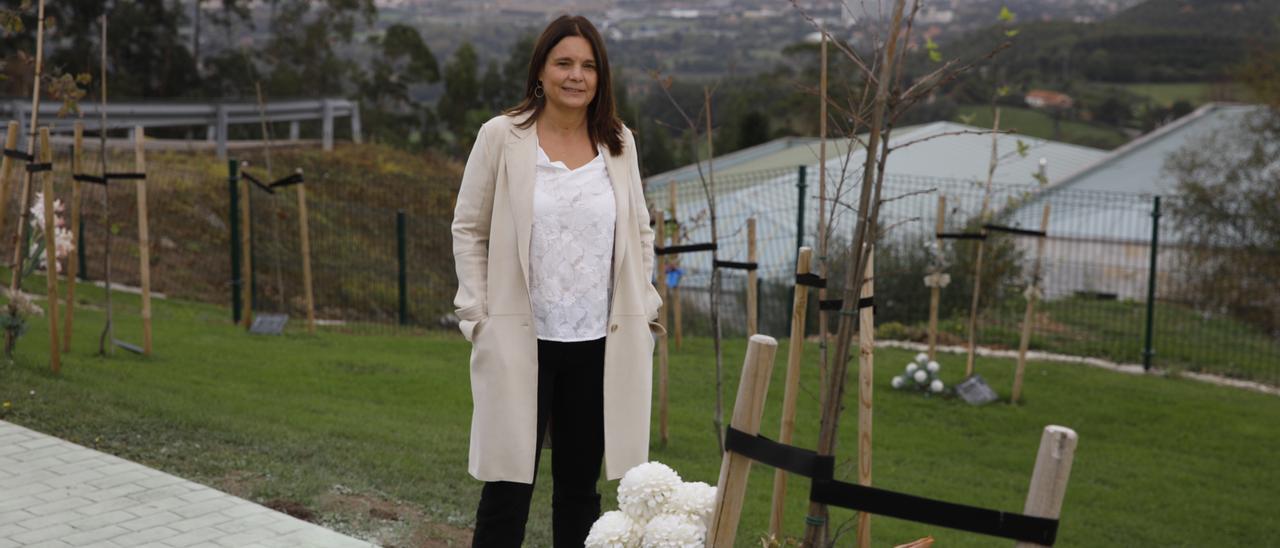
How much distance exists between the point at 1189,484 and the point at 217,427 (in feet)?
18.8

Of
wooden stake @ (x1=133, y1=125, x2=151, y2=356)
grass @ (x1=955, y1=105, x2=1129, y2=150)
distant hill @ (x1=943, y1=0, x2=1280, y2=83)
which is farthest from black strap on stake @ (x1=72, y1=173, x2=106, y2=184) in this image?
distant hill @ (x1=943, y1=0, x2=1280, y2=83)

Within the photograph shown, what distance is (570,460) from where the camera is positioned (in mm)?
3771

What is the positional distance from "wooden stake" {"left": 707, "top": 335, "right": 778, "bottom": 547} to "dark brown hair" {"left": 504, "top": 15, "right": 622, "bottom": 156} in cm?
130

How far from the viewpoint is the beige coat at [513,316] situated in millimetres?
3529

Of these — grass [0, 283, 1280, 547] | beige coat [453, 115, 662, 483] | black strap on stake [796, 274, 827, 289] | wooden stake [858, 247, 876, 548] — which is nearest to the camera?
beige coat [453, 115, 662, 483]

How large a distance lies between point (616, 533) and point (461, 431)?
15.4 ft

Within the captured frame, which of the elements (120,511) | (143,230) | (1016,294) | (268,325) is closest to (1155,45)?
Answer: (1016,294)

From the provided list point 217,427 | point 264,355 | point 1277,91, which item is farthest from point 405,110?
point 217,427

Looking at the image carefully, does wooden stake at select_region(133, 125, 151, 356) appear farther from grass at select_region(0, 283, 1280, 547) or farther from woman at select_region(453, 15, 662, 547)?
woman at select_region(453, 15, 662, 547)

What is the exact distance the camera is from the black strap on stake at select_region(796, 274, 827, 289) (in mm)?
4020

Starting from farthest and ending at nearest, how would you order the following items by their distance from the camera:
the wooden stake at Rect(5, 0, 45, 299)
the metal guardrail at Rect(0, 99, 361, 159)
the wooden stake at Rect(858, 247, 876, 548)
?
the metal guardrail at Rect(0, 99, 361, 159) → the wooden stake at Rect(5, 0, 45, 299) → the wooden stake at Rect(858, 247, 876, 548)

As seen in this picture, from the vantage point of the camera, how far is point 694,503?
9.10 ft

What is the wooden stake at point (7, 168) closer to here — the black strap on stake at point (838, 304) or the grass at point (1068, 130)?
the black strap on stake at point (838, 304)

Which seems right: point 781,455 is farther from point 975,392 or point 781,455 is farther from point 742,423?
point 975,392
